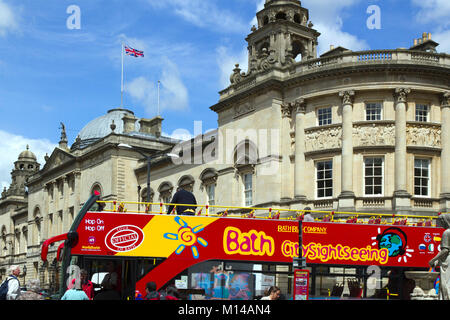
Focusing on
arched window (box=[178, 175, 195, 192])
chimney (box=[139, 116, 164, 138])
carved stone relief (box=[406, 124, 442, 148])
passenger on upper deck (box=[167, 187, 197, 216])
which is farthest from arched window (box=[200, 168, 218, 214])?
passenger on upper deck (box=[167, 187, 197, 216])

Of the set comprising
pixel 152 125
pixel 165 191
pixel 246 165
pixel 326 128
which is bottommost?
pixel 165 191

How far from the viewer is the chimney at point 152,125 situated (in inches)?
2813

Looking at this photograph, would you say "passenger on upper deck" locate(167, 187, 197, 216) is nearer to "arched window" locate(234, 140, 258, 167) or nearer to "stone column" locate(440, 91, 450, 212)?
"stone column" locate(440, 91, 450, 212)

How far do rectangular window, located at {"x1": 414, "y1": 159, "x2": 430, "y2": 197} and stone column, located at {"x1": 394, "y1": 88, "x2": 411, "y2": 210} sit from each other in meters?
1.38

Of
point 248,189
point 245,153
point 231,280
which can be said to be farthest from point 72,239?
point 245,153

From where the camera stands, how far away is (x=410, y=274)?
56.8 feet

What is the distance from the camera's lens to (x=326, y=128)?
1503 inches

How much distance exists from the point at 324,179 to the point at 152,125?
122 feet

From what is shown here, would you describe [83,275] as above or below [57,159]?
below

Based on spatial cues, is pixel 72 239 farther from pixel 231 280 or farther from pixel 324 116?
pixel 324 116

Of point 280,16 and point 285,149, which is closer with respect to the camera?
point 285,149

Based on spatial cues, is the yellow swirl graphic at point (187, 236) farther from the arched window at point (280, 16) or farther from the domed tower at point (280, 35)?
the arched window at point (280, 16)

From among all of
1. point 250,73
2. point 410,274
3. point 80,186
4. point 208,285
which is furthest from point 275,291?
point 80,186

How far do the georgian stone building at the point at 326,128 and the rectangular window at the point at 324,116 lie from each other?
0.21 feet
